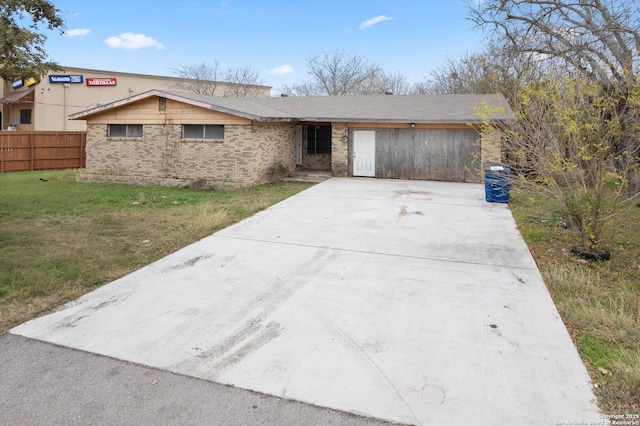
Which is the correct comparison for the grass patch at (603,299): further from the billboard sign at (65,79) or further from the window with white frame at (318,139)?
the billboard sign at (65,79)

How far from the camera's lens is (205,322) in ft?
14.9

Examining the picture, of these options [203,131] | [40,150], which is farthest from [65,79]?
[203,131]

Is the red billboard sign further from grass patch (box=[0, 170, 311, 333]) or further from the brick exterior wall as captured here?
grass patch (box=[0, 170, 311, 333])

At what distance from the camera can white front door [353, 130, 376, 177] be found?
57.2 ft

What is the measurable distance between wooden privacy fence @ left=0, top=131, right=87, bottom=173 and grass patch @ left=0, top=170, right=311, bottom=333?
5142 mm

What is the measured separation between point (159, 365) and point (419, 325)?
2510 millimetres

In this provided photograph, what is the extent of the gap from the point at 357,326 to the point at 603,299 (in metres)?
3.14

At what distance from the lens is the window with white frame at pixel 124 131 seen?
16719 millimetres

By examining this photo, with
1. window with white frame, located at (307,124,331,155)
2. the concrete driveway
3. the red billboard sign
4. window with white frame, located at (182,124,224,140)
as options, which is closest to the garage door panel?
window with white frame, located at (307,124,331,155)

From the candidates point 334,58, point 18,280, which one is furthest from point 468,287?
point 334,58

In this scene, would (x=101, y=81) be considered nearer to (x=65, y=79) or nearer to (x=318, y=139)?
(x=65, y=79)

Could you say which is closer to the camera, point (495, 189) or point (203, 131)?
point (495, 189)

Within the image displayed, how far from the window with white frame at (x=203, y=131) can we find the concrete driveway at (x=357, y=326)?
834cm

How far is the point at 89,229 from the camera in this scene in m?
8.77
